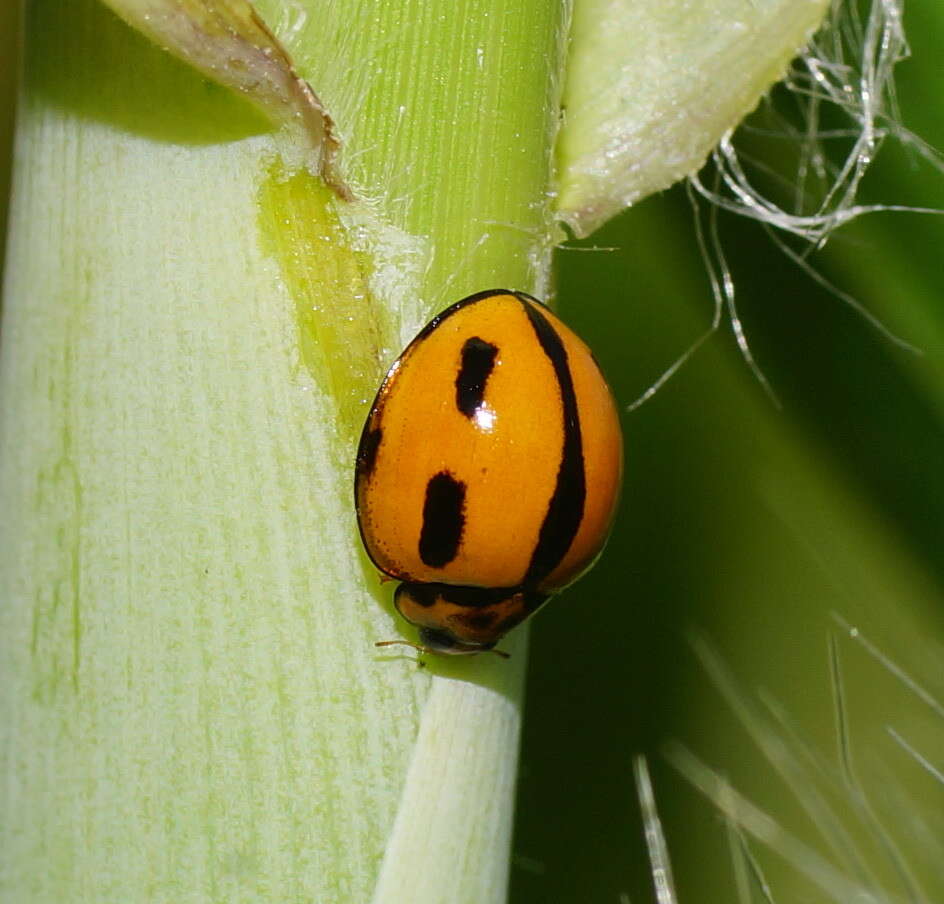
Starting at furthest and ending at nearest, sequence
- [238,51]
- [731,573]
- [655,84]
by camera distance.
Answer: [731,573] < [655,84] < [238,51]

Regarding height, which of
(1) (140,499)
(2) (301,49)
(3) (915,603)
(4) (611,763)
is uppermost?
(2) (301,49)

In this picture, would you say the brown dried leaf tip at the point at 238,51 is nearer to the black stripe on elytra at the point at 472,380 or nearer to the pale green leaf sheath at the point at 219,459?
the pale green leaf sheath at the point at 219,459

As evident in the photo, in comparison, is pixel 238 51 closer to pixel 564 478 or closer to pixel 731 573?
pixel 564 478

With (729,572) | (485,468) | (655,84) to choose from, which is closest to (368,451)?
(485,468)

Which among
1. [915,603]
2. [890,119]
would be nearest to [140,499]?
[890,119]

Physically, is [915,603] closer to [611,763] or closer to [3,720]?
[611,763]

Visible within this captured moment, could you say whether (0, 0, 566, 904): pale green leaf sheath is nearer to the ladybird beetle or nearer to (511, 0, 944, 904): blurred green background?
the ladybird beetle

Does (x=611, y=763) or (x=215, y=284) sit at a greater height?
(x=215, y=284)
